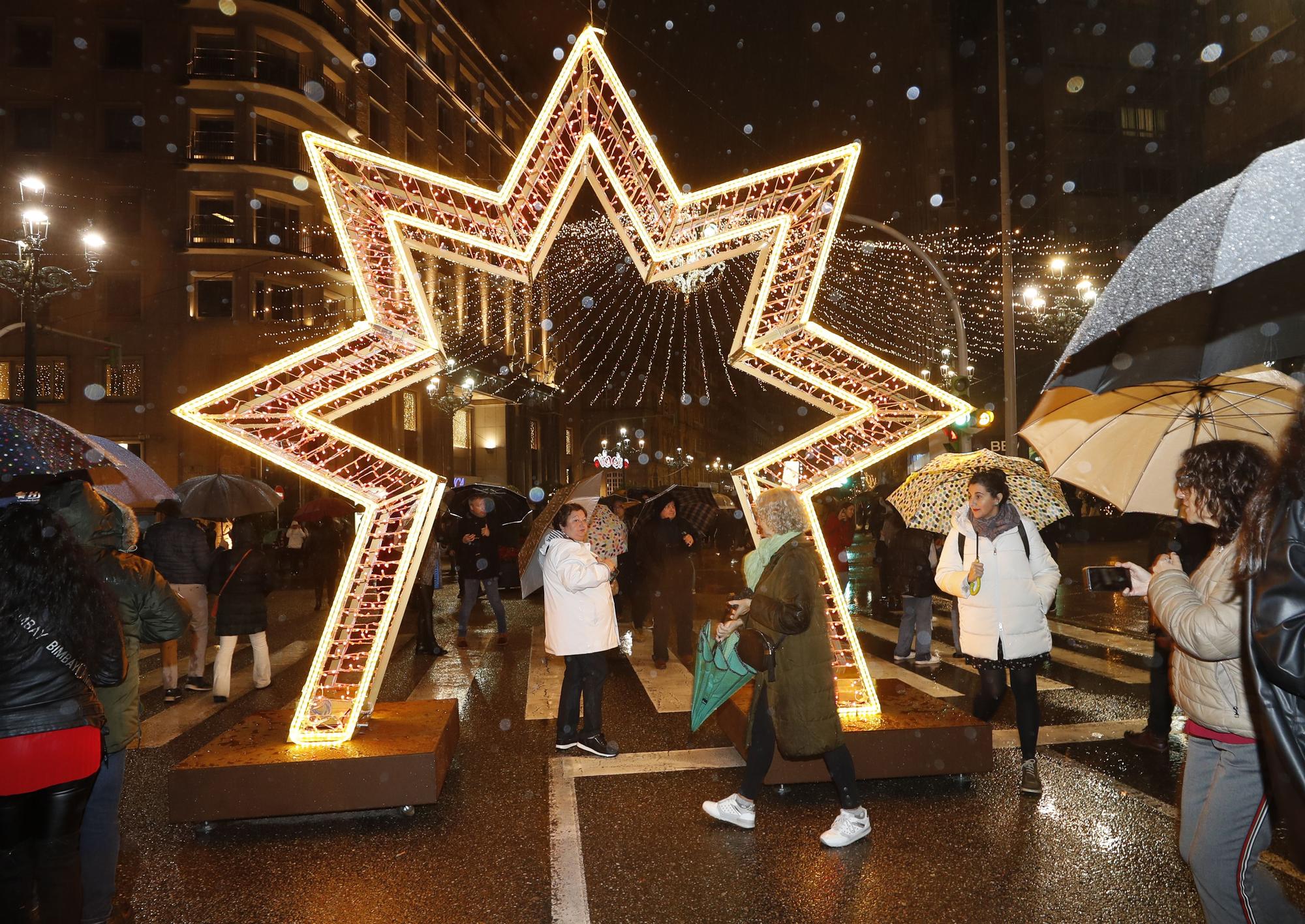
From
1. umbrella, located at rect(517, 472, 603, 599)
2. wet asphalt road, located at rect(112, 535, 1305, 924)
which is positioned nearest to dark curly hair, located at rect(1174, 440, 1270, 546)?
wet asphalt road, located at rect(112, 535, 1305, 924)

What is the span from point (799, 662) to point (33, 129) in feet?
116

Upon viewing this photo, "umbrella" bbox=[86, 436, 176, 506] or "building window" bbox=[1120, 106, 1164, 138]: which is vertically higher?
"building window" bbox=[1120, 106, 1164, 138]

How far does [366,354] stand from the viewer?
5.80m

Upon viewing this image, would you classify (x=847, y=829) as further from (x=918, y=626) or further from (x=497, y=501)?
(x=497, y=501)

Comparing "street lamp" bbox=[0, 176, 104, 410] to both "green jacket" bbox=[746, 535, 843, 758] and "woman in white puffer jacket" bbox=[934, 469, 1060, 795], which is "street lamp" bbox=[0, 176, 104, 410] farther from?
"woman in white puffer jacket" bbox=[934, 469, 1060, 795]

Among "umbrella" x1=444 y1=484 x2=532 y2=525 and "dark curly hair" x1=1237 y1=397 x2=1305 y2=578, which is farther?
"umbrella" x1=444 y1=484 x2=532 y2=525

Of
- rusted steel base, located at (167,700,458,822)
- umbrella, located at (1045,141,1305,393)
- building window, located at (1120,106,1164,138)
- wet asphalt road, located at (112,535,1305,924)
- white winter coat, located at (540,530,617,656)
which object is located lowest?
wet asphalt road, located at (112,535,1305,924)

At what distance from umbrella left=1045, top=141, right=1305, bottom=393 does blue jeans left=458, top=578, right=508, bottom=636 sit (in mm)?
9960

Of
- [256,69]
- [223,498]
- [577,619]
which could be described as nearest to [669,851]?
[577,619]

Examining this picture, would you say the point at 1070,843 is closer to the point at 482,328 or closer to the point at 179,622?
the point at 179,622

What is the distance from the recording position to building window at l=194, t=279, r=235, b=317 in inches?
1233

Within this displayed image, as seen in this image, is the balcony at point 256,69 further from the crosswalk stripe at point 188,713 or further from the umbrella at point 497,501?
the crosswalk stripe at point 188,713

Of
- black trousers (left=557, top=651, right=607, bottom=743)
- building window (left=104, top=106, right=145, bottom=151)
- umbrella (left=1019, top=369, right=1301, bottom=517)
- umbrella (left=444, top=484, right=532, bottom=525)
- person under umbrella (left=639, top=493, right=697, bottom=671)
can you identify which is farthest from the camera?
building window (left=104, top=106, right=145, bottom=151)

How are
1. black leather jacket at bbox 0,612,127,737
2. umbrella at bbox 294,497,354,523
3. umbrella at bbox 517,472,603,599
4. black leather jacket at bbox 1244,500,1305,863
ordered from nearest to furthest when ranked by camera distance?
black leather jacket at bbox 1244,500,1305,863
black leather jacket at bbox 0,612,127,737
umbrella at bbox 517,472,603,599
umbrella at bbox 294,497,354,523
